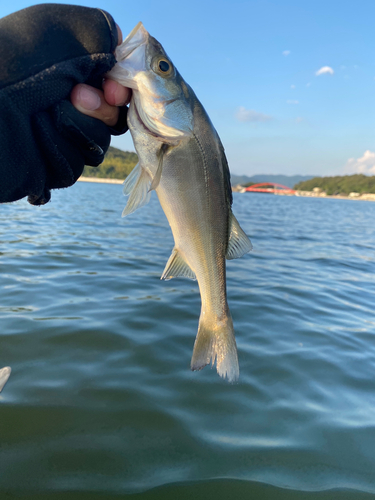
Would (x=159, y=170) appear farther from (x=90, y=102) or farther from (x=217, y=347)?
(x=217, y=347)

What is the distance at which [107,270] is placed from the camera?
7.53 meters

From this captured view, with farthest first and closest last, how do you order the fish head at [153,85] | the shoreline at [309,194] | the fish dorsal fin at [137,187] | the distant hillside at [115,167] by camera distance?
1. the shoreline at [309,194]
2. the distant hillside at [115,167]
3. the fish dorsal fin at [137,187]
4. the fish head at [153,85]

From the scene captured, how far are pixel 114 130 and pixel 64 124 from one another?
0.36 metres

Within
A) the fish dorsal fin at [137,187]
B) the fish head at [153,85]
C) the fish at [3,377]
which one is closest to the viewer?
the fish head at [153,85]

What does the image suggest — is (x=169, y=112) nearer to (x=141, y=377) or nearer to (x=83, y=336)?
(x=141, y=377)

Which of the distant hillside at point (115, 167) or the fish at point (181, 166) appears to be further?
the distant hillside at point (115, 167)

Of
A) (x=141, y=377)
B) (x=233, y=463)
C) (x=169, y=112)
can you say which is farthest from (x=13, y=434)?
(x=169, y=112)

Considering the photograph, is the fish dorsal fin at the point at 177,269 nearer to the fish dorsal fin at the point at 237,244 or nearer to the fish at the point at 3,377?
the fish dorsal fin at the point at 237,244

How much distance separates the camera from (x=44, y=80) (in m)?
1.86

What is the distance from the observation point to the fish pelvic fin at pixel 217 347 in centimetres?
230

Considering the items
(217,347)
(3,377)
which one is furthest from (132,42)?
(3,377)

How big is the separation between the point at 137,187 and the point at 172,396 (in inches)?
82.0

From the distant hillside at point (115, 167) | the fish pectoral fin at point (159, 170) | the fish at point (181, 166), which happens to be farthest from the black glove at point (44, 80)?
the distant hillside at point (115, 167)

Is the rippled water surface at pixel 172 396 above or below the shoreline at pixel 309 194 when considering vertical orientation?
above
